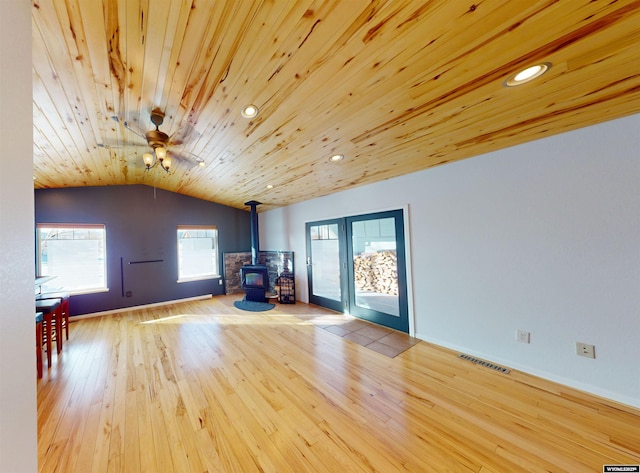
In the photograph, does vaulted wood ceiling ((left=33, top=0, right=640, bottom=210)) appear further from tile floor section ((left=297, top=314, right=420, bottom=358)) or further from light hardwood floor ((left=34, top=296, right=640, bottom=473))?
tile floor section ((left=297, top=314, right=420, bottom=358))

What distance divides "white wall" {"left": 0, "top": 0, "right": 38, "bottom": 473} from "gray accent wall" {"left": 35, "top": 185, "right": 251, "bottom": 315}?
196 inches

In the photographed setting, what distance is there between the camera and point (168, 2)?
1195mm

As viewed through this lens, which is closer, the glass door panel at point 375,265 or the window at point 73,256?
the glass door panel at point 375,265

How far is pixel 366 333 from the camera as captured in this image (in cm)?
344

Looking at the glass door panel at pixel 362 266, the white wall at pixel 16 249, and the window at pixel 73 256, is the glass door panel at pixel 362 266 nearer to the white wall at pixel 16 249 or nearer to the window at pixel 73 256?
the white wall at pixel 16 249

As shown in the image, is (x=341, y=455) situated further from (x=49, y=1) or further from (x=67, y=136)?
(x=67, y=136)

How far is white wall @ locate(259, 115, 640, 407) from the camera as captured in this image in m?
1.92

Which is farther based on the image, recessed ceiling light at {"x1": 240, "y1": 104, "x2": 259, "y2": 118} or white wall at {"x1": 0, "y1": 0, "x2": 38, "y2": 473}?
recessed ceiling light at {"x1": 240, "y1": 104, "x2": 259, "y2": 118}

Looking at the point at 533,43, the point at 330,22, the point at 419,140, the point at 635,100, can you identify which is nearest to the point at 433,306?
the point at 419,140

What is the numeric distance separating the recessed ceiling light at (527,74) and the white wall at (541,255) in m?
1.04

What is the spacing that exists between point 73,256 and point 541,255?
7132mm

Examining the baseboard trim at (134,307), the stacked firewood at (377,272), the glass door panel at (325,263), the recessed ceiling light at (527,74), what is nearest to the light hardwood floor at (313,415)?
the stacked firewood at (377,272)

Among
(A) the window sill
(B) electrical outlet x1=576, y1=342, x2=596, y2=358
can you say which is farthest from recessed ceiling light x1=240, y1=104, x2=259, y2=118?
(A) the window sill

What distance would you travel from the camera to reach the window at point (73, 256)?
13.7ft
